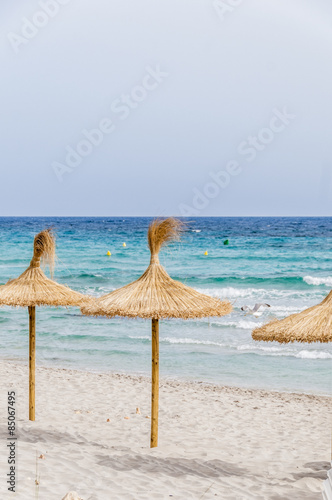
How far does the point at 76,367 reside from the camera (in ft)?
37.9

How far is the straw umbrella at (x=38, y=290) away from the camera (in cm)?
639

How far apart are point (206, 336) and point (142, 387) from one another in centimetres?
456

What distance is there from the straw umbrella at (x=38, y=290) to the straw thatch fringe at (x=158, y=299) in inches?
24.8

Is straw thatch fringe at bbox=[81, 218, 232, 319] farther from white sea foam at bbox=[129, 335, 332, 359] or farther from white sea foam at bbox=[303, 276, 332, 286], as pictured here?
white sea foam at bbox=[303, 276, 332, 286]

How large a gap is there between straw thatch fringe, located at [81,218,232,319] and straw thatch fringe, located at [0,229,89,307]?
615 millimetres

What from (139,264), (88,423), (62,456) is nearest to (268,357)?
(88,423)

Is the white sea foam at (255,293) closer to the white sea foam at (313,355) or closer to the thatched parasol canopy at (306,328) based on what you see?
the white sea foam at (313,355)

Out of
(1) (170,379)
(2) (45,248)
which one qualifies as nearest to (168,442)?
(2) (45,248)

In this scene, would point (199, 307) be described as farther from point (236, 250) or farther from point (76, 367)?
point (236, 250)

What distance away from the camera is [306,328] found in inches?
185

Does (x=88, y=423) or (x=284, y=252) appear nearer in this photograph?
(x=88, y=423)

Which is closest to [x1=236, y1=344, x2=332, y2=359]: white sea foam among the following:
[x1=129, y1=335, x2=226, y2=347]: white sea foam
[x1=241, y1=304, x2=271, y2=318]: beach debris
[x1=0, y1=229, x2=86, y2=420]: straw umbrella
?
[x1=129, y1=335, x2=226, y2=347]: white sea foam

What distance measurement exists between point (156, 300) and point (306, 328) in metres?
1.50

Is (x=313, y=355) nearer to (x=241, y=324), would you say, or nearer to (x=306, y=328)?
(x=241, y=324)
